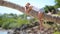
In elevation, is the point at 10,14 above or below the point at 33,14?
below

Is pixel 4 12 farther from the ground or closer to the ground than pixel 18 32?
farther from the ground

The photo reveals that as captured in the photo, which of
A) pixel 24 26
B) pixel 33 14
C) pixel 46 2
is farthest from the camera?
pixel 24 26

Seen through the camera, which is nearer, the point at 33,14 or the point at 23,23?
the point at 33,14

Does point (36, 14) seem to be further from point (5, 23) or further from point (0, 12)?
point (0, 12)

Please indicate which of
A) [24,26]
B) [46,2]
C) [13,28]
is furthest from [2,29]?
[46,2]

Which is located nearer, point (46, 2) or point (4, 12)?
point (46, 2)

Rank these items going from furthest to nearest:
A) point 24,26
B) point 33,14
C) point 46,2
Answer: point 24,26 → point 46,2 → point 33,14

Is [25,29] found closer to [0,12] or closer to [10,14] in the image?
[10,14]

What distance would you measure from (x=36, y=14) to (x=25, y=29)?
4.19 m

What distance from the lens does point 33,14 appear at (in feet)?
1.41

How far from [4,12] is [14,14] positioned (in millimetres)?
334

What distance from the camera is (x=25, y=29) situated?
4.61 metres

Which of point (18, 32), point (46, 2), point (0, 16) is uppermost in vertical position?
point (46, 2)

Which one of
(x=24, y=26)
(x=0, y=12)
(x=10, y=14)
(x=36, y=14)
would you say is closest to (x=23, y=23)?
(x=24, y=26)
